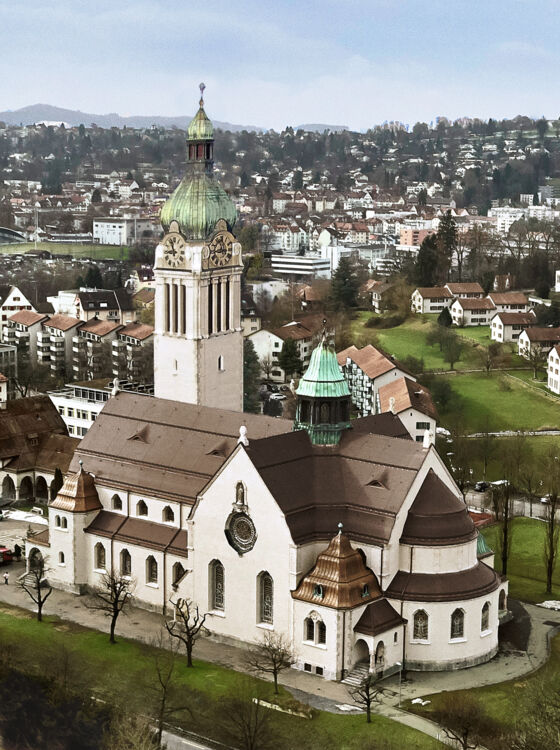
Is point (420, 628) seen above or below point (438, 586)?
below

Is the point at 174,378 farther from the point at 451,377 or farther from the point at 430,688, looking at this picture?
the point at 451,377

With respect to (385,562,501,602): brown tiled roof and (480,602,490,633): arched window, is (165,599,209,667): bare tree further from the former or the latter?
(480,602,490,633): arched window

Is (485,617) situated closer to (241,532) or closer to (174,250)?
(241,532)

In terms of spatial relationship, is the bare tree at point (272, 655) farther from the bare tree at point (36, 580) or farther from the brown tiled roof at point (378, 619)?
the bare tree at point (36, 580)

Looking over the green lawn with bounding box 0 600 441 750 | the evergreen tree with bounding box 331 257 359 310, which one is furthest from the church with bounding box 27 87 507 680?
the evergreen tree with bounding box 331 257 359 310

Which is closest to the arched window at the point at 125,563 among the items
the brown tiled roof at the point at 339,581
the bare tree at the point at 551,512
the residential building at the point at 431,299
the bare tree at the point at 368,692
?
the brown tiled roof at the point at 339,581

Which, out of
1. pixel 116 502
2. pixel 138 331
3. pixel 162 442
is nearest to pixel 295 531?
pixel 162 442

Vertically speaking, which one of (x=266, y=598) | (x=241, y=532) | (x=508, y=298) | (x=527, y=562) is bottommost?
(x=527, y=562)
